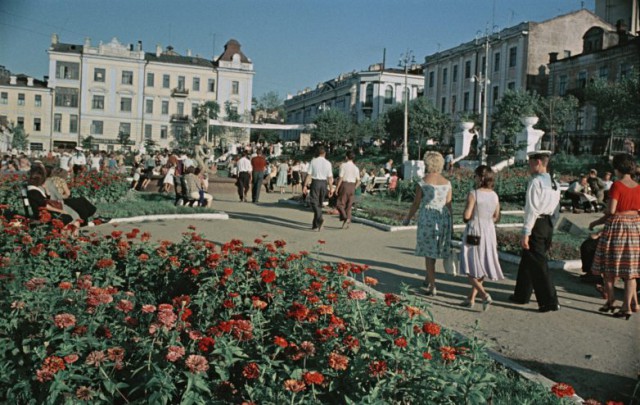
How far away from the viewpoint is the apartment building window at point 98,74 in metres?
74.4

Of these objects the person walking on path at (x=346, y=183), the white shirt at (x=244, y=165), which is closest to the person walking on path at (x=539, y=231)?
the person walking on path at (x=346, y=183)

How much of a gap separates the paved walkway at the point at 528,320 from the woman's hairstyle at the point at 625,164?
1502 millimetres

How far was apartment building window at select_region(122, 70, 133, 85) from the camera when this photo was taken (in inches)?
2975

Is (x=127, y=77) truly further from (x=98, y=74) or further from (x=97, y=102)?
(x=97, y=102)

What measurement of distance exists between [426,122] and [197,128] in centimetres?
2682

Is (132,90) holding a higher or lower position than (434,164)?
higher

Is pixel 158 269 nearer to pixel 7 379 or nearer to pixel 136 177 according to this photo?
pixel 7 379

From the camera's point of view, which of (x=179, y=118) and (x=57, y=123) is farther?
(x=179, y=118)

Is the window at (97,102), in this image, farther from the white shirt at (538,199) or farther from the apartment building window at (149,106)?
the white shirt at (538,199)

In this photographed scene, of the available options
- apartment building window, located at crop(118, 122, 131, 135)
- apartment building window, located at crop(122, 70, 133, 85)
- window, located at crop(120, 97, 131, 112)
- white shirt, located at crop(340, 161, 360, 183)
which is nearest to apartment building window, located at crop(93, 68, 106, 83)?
apartment building window, located at crop(122, 70, 133, 85)

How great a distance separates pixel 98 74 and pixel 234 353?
255ft

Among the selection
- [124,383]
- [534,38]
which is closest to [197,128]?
[534,38]

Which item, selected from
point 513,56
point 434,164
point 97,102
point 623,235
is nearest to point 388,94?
point 513,56

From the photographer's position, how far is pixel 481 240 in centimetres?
652
